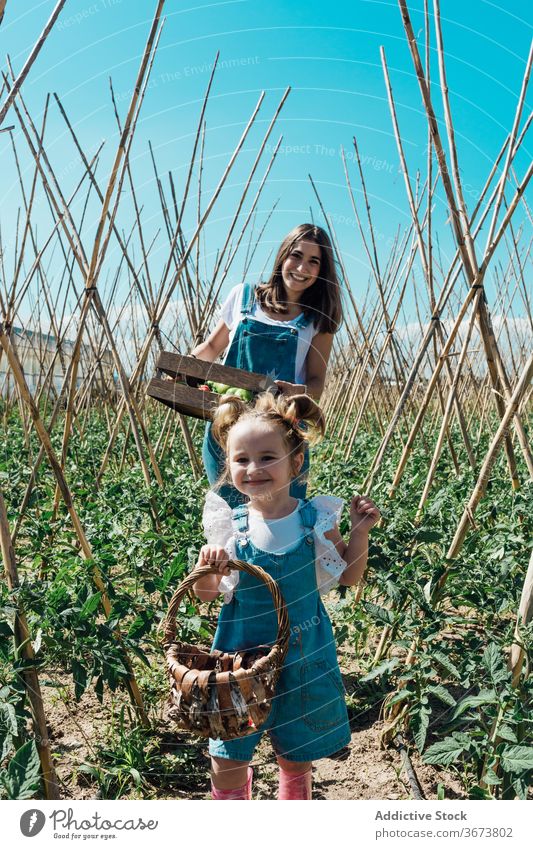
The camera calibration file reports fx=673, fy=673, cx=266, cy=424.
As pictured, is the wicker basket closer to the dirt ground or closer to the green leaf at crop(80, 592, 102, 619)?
the green leaf at crop(80, 592, 102, 619)

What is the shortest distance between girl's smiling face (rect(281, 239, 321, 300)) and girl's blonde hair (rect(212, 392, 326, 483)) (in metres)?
0.40

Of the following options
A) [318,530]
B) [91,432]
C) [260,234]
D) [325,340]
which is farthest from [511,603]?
[91,432]

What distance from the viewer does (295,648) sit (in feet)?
4.18

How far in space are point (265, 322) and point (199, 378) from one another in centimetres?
23

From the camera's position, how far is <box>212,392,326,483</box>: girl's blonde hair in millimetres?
1292

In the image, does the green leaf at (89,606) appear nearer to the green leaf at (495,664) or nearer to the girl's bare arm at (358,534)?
the girl's bare arm at (358,534)

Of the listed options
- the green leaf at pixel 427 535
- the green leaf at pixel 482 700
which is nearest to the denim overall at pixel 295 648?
the green leaf at pixel 482 700

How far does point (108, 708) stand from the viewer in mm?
1779

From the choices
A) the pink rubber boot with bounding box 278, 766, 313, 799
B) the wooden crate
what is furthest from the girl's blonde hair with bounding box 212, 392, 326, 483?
the pink rubber boot with bounding box 278, 766, 313, 799

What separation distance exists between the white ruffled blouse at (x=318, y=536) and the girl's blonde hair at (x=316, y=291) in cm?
57
